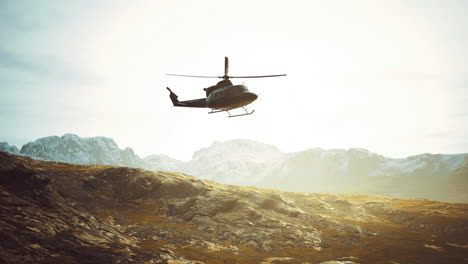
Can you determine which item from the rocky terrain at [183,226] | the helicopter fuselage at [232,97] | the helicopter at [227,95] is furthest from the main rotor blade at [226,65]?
the rocky terrain at [183,226]

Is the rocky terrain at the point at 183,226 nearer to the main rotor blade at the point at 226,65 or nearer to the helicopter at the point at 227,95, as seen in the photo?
the helicopter at the point at 227,95

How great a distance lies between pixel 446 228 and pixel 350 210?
2014 cm

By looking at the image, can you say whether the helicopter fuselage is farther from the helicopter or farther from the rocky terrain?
the rocky terrain

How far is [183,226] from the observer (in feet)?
128

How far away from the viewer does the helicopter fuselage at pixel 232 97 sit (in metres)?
25.5

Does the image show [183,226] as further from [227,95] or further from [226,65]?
[226,65]

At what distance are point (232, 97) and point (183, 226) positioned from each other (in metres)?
24.8

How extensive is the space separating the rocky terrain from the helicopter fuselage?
15994mm

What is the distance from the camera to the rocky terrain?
1611 centimetres

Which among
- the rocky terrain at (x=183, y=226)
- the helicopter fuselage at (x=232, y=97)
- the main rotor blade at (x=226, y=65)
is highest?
the main rotor blade at (x=226, y=65)

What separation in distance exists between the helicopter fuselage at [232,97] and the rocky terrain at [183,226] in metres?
16.0

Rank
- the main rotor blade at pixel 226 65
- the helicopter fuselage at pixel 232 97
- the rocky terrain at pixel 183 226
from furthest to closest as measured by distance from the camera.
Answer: the main rotor blade at pixel 226 65
the helicopter fuselage at pixel 232 97
the rocky terrain at pixel 183 226

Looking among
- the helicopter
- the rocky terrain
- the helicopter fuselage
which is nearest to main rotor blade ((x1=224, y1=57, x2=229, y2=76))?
the helicopter

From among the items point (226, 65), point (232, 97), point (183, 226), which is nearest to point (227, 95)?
point (232, 97)
